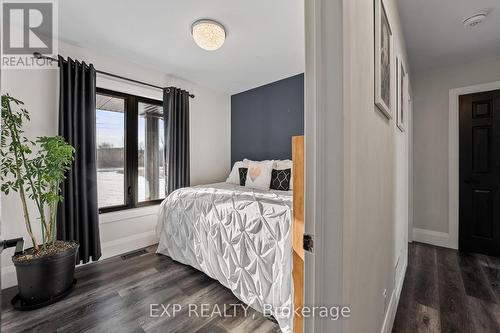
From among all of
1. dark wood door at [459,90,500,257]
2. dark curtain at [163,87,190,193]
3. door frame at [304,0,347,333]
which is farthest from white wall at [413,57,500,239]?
dark curtain at [163,87,190,193]

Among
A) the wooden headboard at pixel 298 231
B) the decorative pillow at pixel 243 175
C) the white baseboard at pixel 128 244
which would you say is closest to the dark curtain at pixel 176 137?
the white baseboard at pixel 128 244

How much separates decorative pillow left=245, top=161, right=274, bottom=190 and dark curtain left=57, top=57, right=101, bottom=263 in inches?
70.3

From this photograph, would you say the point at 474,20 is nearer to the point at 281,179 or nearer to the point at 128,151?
the point at 281,179

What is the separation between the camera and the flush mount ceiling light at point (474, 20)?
2.06 meters

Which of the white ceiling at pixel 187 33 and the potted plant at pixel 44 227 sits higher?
the white ceiling at pixel 187 33

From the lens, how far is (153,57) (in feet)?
9.53

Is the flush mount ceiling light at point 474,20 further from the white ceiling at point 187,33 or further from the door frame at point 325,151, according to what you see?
the door frame at point 325,151

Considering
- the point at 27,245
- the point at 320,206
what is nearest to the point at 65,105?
the point at 27,245

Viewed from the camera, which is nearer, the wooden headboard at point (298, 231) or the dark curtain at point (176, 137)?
the wooden headboard at point (298, 231)

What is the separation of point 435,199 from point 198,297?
10.4 ft

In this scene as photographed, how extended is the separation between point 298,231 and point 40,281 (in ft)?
7.01

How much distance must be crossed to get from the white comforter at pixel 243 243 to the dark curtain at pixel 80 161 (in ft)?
2.99

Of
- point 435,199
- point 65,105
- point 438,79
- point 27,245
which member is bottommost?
point 27,245

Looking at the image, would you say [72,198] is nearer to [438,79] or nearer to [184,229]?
[184,229]
